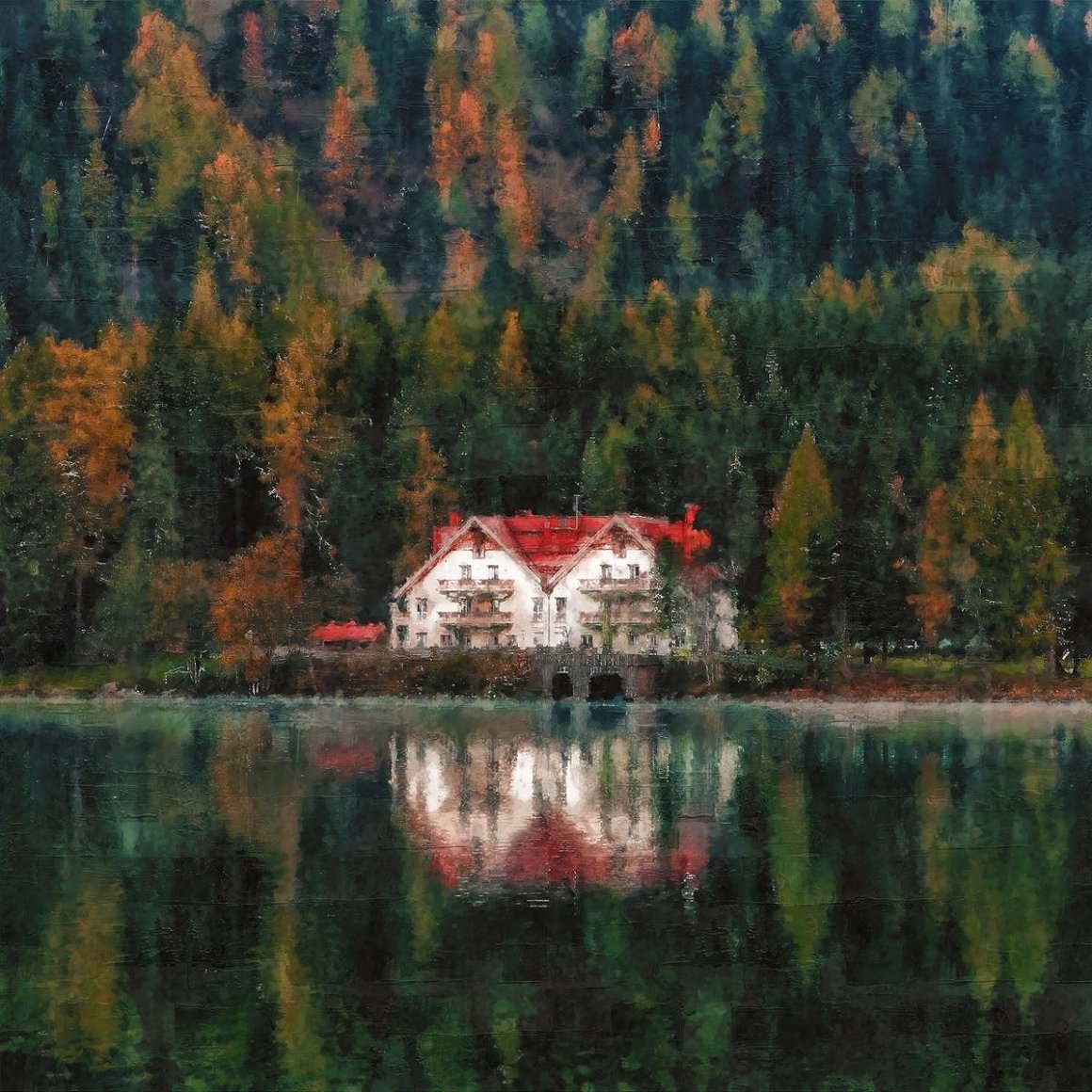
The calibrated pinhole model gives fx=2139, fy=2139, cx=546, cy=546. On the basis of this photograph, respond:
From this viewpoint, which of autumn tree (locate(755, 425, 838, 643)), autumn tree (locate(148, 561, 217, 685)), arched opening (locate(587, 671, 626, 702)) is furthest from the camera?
autumn tree (locate(148, 561, 217, 685))

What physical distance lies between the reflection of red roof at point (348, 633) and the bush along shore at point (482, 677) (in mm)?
1458

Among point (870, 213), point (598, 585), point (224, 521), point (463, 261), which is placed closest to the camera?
point (598, 585)

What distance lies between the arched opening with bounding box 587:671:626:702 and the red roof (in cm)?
462

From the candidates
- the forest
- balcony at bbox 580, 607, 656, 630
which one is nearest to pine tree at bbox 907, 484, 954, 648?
the forest

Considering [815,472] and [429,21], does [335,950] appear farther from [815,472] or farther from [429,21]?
[429,21]

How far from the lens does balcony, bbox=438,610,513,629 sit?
166 feet

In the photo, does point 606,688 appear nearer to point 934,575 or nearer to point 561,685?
point 561,685

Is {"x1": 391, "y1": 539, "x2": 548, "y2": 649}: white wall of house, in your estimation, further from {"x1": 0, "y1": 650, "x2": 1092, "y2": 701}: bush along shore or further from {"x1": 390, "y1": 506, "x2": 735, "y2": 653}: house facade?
{"x1": 0, "y1": 650, "x2": 1092, "y2": 701}: bush along shore

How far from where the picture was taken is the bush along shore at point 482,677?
151 ft

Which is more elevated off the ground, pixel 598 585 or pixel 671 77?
pixel 671 77

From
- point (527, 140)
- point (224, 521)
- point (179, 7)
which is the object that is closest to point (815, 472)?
point (224, 521)

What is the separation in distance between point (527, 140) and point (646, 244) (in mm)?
11735

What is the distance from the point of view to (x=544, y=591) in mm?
50938

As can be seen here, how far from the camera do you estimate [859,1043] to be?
14742mm
